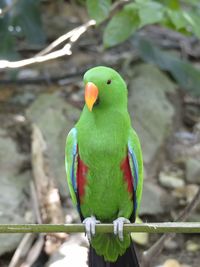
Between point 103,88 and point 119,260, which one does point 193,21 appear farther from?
point 119,260

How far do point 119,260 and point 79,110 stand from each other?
1998 millimetres

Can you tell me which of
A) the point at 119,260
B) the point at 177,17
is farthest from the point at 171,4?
the point at 119,260

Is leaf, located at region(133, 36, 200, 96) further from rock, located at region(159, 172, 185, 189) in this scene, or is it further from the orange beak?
the orange beak

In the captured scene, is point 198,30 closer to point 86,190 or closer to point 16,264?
point 86,190

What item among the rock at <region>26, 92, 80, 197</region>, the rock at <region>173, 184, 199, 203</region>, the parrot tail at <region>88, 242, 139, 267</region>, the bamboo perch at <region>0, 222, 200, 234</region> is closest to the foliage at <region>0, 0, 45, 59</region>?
the rock at <region>26, 92, 80, 197</region>

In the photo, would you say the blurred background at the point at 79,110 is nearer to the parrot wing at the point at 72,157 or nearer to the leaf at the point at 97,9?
the leaf at the point at 97,9

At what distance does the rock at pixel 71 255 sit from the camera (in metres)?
3.11

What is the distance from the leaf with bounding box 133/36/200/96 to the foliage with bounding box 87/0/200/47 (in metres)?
1.23

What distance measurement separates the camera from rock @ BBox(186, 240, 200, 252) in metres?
3.63

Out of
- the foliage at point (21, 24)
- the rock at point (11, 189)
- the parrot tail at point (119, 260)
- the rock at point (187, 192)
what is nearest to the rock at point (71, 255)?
the rock at point (11, 189)

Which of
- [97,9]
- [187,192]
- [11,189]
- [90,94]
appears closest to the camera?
[90,94]

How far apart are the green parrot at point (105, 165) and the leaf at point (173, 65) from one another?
2082mm

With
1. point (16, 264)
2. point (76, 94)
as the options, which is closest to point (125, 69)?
point (76, 94)

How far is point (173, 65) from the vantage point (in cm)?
457
